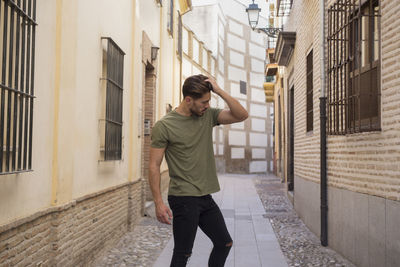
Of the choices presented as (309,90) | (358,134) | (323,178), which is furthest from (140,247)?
(309,90)

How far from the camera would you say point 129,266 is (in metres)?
6.05

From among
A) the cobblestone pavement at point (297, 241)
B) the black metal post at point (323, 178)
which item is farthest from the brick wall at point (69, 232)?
the black metal post at point (323, 178)

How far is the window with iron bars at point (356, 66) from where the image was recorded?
18.1 feet

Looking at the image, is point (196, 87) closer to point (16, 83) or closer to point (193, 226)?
point (193, 226)

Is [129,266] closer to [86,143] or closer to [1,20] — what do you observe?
[86,143]

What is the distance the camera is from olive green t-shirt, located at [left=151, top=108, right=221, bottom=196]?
357cm

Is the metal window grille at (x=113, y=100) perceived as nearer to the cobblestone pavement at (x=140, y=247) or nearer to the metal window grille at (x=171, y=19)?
the cobblestone pavement at (x=140, y=247)

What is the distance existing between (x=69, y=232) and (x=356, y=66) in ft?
12.4

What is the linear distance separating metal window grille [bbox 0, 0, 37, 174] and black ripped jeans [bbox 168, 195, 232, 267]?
1.19m

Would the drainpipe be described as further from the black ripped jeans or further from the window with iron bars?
the black ripped jeans

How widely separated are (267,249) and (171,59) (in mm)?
9398

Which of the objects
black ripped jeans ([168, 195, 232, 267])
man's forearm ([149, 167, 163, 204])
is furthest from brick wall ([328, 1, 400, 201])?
man's forearm ([149, 167, 163, 204])

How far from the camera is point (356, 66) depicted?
6180 mm

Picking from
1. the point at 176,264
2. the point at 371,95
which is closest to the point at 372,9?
the point at 371,95
